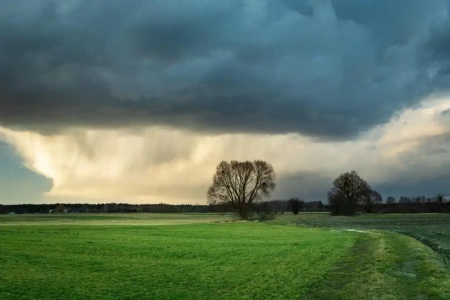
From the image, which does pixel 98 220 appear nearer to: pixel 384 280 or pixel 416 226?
pixel 416 226

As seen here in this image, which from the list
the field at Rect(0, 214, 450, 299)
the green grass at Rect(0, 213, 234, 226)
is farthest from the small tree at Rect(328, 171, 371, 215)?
the field at Rect(0, 214, 450, 299)

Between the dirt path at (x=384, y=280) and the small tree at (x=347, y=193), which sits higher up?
the small tree at (x=347, y=193)

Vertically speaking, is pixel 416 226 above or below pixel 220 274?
above

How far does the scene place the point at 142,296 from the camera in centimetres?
1730

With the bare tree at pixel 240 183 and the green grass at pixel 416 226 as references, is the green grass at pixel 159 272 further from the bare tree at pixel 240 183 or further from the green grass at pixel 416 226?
the bare tree at pixel 240 183

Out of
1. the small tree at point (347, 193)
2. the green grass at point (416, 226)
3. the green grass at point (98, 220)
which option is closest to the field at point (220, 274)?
the green grass at point (416, 226)

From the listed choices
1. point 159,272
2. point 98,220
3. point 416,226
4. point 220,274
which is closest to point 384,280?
point 220,274

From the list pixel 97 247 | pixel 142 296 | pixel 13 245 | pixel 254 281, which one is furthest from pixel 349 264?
pixel 13 245

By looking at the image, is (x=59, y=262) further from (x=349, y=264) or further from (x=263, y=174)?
(x=263, y=174)

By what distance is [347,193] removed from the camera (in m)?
184

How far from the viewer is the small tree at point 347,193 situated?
547ft

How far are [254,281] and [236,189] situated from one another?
10754 centimetres

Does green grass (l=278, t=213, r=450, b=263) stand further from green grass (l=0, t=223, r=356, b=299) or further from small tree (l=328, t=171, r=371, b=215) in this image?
small tree (l=328, t=171, r=371, b=215)

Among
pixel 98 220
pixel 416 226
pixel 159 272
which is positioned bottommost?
pixel 159 272
